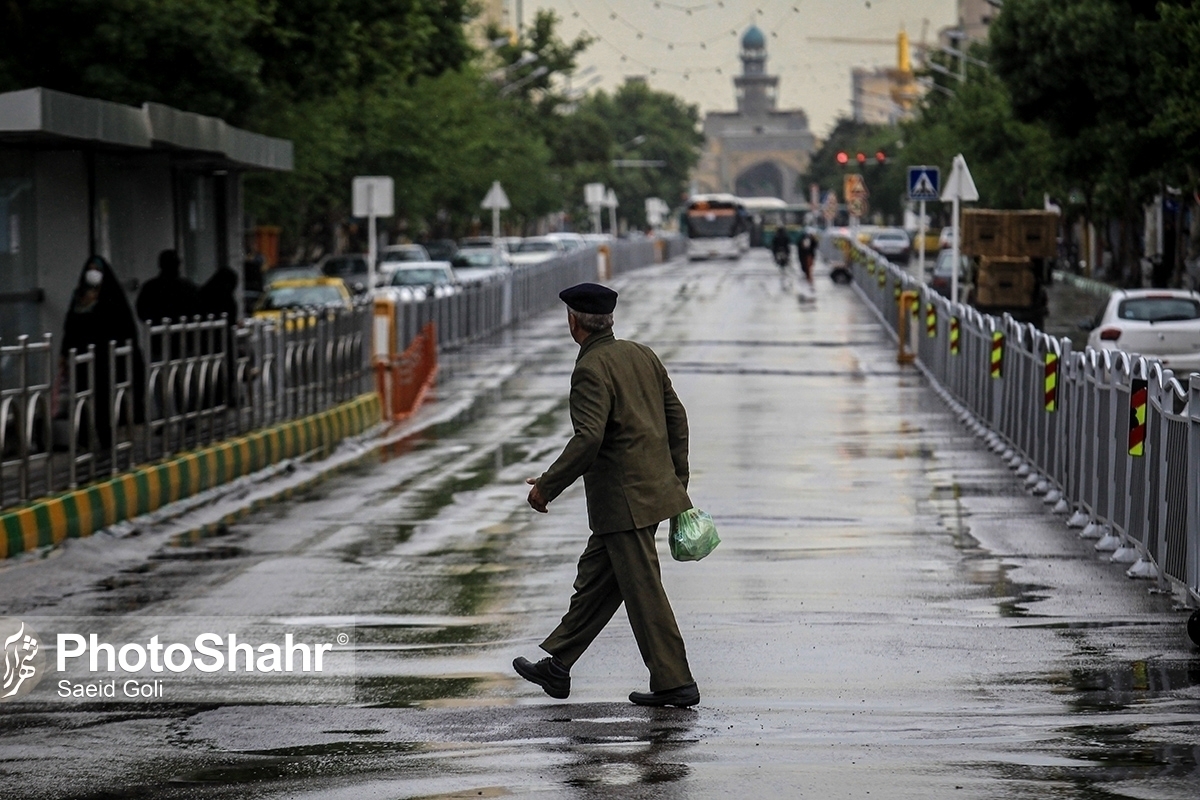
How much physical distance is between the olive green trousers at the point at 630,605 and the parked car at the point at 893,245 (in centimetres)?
6943

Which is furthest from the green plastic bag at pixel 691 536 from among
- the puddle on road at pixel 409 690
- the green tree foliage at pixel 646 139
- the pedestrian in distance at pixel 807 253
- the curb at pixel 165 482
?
the green tree foliage at pixel 646 139

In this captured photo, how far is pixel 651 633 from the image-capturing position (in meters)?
8.55

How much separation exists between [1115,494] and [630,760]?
667cm

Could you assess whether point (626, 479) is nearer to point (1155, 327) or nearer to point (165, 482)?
point (165, 482)

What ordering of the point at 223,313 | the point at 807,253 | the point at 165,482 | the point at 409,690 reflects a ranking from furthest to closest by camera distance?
the point at 807,253, the point at 223,313, the point at 165,482, the point at 409,690

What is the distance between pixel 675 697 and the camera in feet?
27.8

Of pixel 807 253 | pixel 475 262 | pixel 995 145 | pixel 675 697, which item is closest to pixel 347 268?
pixel 475 262

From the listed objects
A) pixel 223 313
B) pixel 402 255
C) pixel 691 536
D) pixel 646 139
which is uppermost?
pixel 646 139

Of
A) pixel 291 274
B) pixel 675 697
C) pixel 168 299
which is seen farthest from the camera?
pixel 291 274

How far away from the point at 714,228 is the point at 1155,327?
67.5 meters

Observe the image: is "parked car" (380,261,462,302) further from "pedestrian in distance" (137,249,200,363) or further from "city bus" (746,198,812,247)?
"city bus" (746,198,812,247)

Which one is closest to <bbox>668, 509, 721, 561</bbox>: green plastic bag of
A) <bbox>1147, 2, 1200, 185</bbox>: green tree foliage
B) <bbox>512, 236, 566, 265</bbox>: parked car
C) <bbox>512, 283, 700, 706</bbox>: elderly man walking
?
<bbox>512, 283, 700, 706</bbox>: elderly man walking

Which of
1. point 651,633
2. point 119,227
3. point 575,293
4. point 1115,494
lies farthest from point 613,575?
point 119,227

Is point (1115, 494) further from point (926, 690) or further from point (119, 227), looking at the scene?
point (119, 227)
